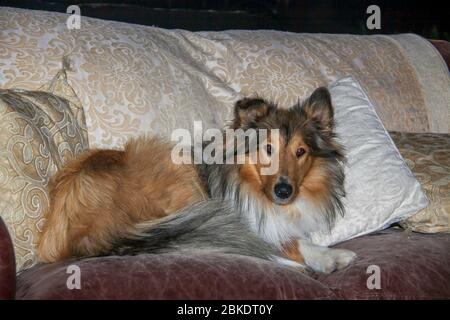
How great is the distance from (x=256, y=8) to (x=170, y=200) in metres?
3.27

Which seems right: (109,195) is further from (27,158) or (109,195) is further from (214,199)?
(214,199)

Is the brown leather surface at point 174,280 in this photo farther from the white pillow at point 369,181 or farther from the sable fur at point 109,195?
the white pillow at point 369,181

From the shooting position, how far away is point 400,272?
2.12m

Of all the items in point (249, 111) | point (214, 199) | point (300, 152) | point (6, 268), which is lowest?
point (6, 268)

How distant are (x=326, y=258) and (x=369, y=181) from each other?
44cm

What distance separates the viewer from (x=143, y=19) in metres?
4.81

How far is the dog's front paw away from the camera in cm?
234

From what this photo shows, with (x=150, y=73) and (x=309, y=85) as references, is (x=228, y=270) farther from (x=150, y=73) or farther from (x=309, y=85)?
(x=309, y=85)

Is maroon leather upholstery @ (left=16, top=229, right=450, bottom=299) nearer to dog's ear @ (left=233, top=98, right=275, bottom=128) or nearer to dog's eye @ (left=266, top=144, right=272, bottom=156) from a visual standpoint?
dog's eye @ (left=266, top=144, right=272, bottom=156)

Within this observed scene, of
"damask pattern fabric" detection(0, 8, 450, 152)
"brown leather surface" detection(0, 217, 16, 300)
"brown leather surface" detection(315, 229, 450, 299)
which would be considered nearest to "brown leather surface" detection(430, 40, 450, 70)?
"damask pattern fabric" detection(0, 8, 450, 152)

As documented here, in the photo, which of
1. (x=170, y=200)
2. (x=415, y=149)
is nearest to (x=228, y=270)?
(x=170, y=200)

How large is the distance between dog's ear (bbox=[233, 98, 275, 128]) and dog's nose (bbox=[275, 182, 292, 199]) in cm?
31

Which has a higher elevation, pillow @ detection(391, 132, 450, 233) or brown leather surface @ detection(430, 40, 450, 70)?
brown leather surface @ detection(430, 40, 450, 70)

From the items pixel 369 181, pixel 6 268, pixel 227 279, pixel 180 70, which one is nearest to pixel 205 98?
pixel 180 70
